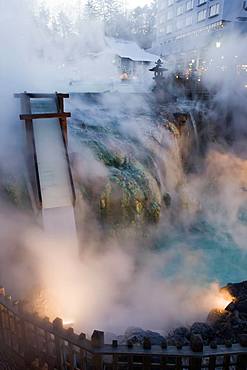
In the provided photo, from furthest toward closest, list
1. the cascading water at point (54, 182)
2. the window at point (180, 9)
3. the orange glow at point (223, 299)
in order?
the window at point (180, 9)
the orange glow at point (223, 299)
the cascading water at point (54, 182)

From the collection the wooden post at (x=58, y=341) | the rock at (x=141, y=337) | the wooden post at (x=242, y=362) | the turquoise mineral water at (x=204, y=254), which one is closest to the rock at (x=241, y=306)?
the rock at (x=141, y=337)

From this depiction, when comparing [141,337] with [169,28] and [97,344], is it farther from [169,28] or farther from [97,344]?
[169,28]

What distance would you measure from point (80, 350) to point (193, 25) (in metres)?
29.1

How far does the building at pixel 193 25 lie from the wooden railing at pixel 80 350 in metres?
24.3

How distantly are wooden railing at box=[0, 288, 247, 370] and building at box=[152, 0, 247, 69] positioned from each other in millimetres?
24280

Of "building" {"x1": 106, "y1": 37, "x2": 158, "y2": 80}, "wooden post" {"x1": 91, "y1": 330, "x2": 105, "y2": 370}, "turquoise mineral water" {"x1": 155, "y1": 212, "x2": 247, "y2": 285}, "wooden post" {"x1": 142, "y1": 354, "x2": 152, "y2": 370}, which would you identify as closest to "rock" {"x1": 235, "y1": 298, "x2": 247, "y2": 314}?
"turquoise mineral water" {"x1": 155, "y1": 212, "x2": 247, "y2": 285}

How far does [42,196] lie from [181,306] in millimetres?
4063

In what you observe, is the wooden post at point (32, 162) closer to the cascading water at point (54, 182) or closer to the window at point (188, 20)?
the cascading water at point (54, 182)

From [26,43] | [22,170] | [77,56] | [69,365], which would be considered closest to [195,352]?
[69,365]

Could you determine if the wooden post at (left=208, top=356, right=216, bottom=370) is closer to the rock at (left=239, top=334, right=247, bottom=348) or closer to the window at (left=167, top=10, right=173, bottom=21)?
the rock at (left=239, top=334, right=247, bottom=348)

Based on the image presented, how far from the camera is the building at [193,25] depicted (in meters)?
23.4

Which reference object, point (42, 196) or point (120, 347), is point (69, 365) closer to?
point (120, 347)

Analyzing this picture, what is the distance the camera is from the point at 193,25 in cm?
2744

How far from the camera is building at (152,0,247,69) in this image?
23359mm
